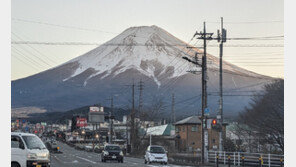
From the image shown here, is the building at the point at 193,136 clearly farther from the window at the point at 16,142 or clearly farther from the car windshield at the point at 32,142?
the window at the point at 16,142

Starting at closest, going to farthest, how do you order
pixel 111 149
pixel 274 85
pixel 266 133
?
pixel 111 149 → pixel 266 133 → pixel 274 85

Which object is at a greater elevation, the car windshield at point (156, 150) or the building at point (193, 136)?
the car windshield at point (156, 150)

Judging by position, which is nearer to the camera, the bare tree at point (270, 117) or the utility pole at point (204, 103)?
the utility pole at point (204, 103)

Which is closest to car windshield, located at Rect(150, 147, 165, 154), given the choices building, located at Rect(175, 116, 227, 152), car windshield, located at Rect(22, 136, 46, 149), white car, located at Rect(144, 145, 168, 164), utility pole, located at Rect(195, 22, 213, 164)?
white car, located at Rect(144, 145, 168, 164)

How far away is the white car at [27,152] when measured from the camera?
66.1 feet

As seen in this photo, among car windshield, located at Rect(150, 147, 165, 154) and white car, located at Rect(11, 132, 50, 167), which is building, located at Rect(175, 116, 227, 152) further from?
white car, located at Rect(11, 132, 50, 167)

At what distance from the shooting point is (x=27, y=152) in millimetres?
20344

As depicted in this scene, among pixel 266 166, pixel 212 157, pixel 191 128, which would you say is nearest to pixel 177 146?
pixel 191 128

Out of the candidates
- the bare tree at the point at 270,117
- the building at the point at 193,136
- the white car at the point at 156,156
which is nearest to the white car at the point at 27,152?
the white car at the point at 156,156

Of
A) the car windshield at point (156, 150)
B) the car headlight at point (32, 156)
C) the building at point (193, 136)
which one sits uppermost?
the car headlight at point (32, 156)

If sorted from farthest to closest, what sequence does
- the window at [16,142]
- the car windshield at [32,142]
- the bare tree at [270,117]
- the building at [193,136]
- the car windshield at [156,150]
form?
1. the building at [193,136]
2. the bare tree at [270,117]
3. the car windshield at [156,150]
4. the car windshield at [32,142]
5. the window at [16,142]

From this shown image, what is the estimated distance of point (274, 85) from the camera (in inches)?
2151
